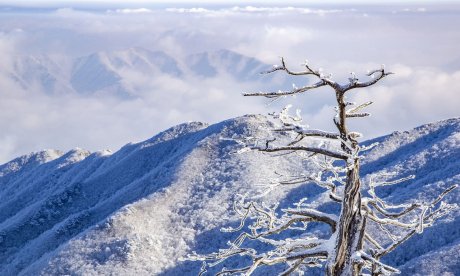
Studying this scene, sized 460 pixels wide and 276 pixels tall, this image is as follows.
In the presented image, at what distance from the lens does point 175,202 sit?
242 feet

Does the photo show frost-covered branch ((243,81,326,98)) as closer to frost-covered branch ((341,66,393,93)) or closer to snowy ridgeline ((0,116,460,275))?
frost-covered branch ((341,66,393,93))

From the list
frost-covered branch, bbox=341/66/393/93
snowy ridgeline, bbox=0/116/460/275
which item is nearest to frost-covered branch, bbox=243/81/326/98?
frost-covered branch, bbox=341/66/393/93

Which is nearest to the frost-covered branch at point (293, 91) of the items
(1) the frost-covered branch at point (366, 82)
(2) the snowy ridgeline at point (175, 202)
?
(1) the frost-covered branch at point (366, 82)

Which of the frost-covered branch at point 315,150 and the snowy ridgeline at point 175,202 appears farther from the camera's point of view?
the snowy ridgeline at point 175,202

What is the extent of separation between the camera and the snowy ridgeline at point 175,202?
5841cm

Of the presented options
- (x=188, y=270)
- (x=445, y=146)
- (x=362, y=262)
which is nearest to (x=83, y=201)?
(x=188, y=270)

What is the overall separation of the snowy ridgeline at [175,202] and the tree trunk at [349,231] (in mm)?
35560

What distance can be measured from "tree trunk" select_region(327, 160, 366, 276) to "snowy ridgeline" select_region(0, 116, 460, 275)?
35.6 meters

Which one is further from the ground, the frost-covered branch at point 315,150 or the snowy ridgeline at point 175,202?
the frost-covered branch at point 315,150

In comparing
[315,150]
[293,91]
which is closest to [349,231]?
[315,150]

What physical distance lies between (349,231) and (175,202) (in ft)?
217

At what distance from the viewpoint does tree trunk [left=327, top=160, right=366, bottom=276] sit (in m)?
8.51

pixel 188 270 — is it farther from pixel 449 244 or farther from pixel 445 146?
pixel 445 146

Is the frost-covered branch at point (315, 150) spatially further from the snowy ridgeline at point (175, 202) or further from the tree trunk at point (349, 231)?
the snowy ridgeline at point (175, 202)
